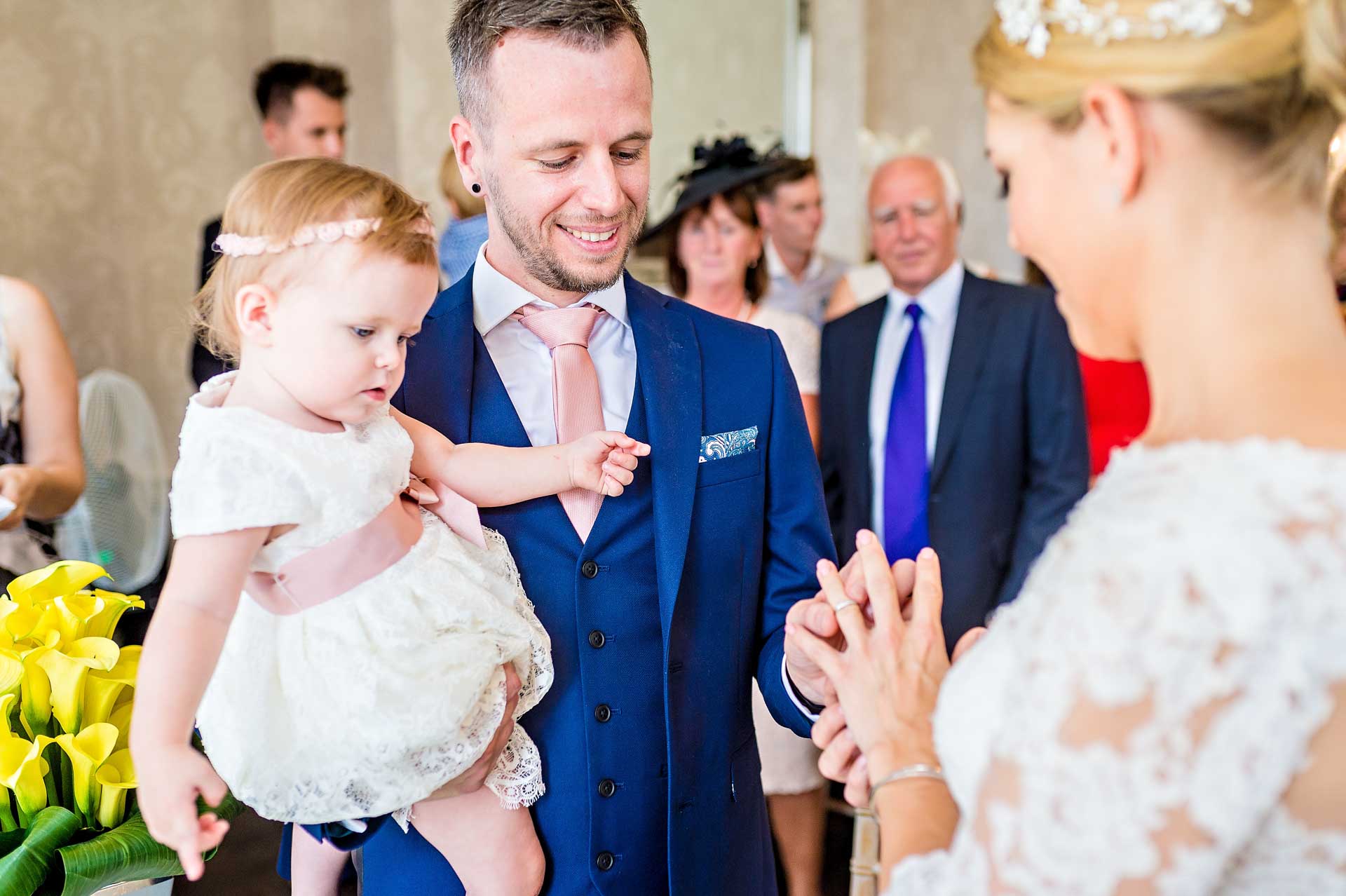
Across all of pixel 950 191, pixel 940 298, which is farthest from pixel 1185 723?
pixel 950 191

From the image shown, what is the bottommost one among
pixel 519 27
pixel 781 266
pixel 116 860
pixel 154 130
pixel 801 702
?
pixel 116 860

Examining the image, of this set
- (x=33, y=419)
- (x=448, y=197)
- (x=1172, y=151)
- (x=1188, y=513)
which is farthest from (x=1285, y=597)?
(x=448, y=197)

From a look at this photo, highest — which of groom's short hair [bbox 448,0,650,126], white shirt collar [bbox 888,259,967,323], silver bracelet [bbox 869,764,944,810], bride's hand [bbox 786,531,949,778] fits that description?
groom's short hair [bbox 448,0,650,126]

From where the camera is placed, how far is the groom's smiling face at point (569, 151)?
1562mm

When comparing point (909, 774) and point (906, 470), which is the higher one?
point (906, 470)

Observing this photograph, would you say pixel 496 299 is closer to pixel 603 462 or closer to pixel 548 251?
pixel 548 251

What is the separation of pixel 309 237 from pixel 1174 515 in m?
0.92

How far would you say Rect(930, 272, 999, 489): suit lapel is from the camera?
3473 millimetres

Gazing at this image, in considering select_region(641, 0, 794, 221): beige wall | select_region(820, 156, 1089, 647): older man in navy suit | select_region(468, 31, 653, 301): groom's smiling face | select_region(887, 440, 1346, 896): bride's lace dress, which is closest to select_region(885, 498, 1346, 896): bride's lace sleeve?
select_region(887, 440, 1346, 896): bride's lace dress

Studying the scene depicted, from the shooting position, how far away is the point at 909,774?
1146 mm

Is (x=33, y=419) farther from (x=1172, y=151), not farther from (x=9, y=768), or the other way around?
(x=1172, y=151)

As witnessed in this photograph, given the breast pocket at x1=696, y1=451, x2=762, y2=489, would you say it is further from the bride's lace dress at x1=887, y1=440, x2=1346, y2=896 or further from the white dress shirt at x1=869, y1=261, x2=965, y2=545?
the white dress shirt at x1=869, y1=261, x2=965, y2=545

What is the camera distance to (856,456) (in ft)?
11.8

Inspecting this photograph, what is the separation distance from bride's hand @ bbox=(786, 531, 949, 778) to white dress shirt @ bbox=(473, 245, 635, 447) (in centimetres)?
49
